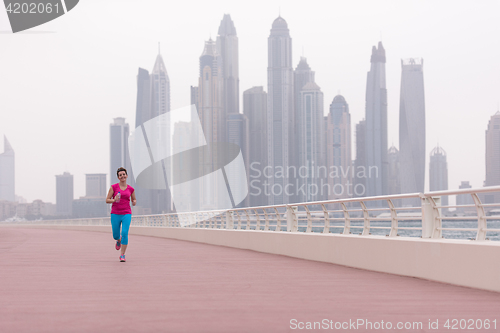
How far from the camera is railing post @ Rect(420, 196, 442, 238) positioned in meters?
10.7

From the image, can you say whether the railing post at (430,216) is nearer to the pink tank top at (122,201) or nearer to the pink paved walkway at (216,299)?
the pink paved walkway at (216,299)

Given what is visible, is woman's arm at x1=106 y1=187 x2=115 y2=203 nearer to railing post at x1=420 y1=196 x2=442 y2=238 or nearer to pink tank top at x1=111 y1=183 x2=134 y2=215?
pink tank top at x1=111 y1=183 x2=134 y2=215

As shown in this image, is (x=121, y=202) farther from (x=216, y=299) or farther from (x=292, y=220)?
(x=216, y=299)

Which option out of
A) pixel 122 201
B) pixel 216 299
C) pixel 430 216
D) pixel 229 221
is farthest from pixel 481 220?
pixel 229 221

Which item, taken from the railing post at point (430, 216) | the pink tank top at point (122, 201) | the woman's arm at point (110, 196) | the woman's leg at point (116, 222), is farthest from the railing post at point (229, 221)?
the railing post at point (430, 216)

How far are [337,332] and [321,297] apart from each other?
2.31m

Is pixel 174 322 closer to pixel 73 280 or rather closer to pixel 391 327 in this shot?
pixel 391 327

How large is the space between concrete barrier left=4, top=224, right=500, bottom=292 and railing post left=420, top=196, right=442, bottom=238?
221mm

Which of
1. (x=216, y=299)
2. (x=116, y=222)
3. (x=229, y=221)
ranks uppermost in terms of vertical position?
(x=116, y=222)

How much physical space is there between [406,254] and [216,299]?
439cm

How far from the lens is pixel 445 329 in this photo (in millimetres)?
5688

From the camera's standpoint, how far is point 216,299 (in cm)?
761

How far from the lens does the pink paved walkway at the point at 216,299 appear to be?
598cm

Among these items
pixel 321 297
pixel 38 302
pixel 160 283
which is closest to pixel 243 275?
pixel 160 283
